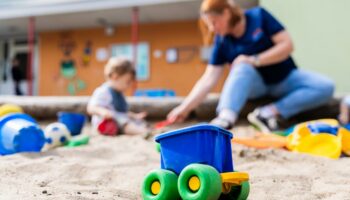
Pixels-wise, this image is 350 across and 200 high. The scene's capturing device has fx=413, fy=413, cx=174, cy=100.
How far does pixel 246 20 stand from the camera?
2416mm

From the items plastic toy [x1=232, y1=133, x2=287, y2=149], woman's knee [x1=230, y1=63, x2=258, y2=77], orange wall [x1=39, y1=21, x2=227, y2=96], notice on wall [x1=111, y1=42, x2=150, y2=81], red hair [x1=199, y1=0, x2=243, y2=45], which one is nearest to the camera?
plastic toy [x1=232, y1=133, x2=287, y2=149]

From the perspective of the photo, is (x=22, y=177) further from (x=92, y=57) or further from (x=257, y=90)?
(x=92, y=57)

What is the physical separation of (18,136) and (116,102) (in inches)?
44.1

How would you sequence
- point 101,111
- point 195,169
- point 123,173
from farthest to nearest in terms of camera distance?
point 101,111 < point 123,173 < point 195,169

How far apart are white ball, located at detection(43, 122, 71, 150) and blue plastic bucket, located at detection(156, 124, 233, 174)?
3.47ft

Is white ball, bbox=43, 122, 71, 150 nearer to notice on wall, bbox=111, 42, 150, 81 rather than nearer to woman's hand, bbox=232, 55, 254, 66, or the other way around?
woman's hand, bbox=232, 55, 254, 66

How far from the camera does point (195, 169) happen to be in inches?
34.1

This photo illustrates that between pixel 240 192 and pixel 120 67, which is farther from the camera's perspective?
pixel 120 67

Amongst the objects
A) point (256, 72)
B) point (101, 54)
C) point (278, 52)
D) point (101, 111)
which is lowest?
point (101, 111)

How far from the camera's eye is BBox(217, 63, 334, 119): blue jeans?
7.36 feet

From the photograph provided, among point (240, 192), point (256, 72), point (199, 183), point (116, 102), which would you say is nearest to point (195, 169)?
point (199, 183)

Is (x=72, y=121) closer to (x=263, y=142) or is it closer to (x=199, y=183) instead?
(x=263, y=142)

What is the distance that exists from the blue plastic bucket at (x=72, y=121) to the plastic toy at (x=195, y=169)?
151 cm

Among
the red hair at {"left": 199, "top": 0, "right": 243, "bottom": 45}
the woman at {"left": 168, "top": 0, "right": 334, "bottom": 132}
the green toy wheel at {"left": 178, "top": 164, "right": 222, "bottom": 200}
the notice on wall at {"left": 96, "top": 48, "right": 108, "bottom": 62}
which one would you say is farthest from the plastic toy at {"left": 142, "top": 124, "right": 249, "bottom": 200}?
the notice on wall at {"left": 96, "top": 48, "right": 108, "bottom": 62}
